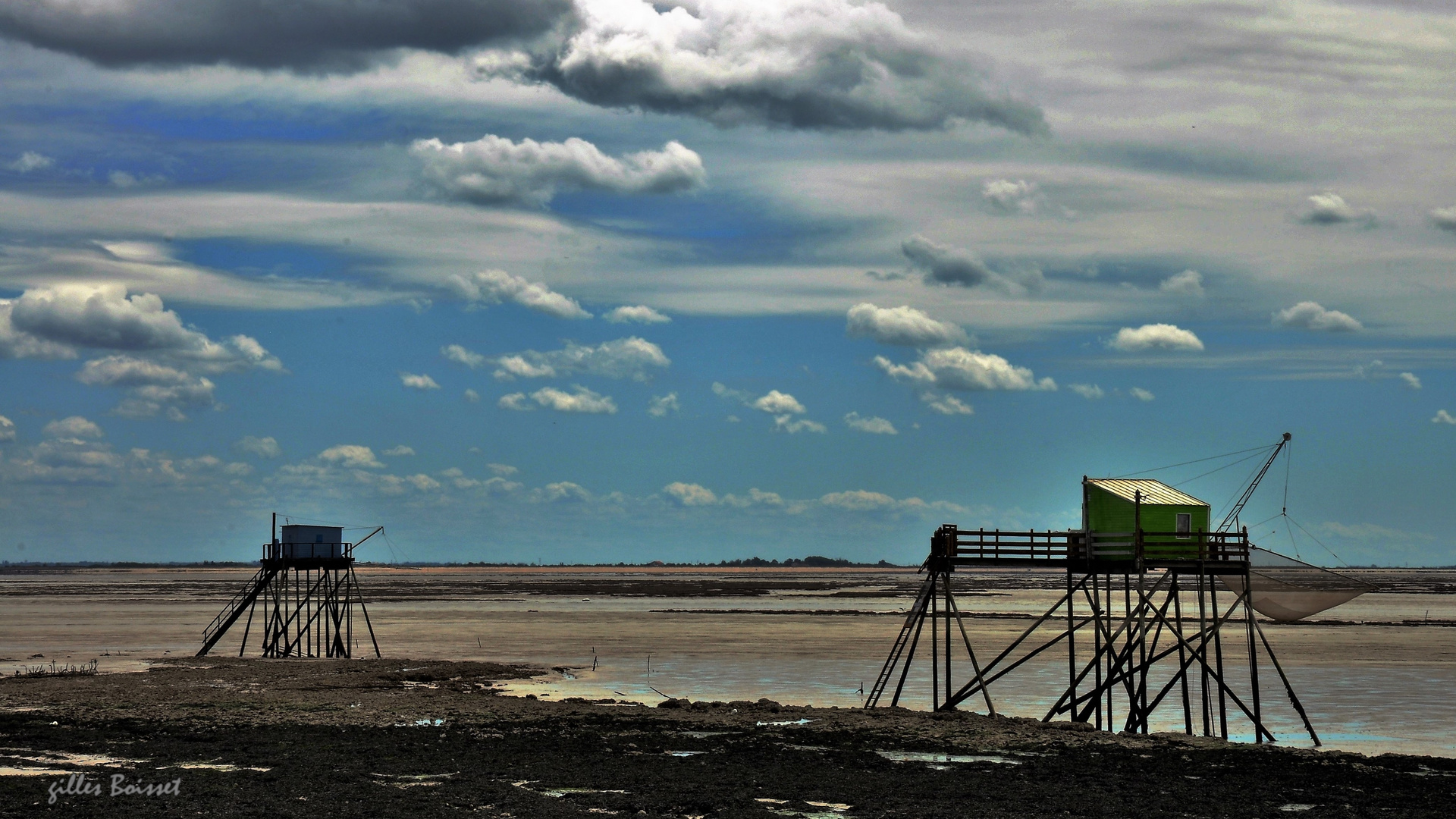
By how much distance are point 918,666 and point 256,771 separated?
33.7 m

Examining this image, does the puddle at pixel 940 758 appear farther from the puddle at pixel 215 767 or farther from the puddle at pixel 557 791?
the puddle at pixel 215 767

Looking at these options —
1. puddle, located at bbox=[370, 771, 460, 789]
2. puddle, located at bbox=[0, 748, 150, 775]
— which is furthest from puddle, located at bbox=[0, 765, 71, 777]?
puddle, located at bbox=[370, 771, 460, 789]

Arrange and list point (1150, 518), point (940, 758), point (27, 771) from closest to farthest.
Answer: point (27, 771)
point (940, 758)
point (1150, 518)

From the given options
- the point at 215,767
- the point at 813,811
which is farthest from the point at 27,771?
the point at 813,811

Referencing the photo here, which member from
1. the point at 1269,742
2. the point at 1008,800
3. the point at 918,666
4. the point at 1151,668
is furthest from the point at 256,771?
the point at 1151,668

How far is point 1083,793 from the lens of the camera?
24.3 meters

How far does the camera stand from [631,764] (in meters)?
27.4

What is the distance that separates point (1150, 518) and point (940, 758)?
1283cm

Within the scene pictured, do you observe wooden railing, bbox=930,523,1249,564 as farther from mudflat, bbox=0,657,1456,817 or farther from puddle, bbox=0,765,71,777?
puddle, bbox=0,765,71,777

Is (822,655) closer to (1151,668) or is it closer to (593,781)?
(1151,668)

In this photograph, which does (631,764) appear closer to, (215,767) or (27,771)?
(215,767)

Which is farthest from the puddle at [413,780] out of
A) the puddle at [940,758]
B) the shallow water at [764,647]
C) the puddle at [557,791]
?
the shallow water at [764,647]

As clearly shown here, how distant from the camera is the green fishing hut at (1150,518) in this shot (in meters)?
37.1

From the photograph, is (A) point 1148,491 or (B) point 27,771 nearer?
(B) point 27,771
